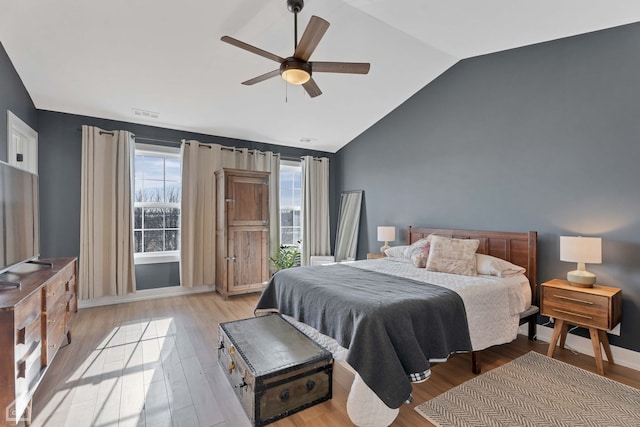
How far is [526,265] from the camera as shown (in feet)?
10.2

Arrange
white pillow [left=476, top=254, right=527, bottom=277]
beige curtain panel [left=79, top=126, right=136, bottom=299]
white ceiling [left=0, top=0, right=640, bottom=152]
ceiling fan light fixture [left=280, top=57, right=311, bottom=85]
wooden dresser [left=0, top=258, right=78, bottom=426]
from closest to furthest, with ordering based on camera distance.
Answer: wooden dresser [left=0, top=258, right=78, bottom=426] → ceiling fan light fixture [left=280, top=57, right=311, bottom=85] → white ceiling [left=0, top=0, right=640, bottom=152] → white pillow [left=476, top=254, right=527, bottom=277] → beige curtain panel [left=79, top=126, right=136, bottom=299]

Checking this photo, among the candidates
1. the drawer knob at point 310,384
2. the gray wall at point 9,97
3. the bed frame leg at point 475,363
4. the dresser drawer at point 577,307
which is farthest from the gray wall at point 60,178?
the dresser drawer at point 577,307

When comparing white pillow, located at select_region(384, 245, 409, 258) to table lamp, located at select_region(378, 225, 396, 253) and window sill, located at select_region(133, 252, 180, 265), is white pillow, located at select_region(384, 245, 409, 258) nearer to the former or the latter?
table lamp, located at select_region(378, 225, 396, 253)

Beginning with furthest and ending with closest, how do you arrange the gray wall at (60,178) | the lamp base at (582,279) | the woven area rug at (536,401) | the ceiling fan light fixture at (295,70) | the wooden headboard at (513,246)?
1. the gray wall at (60,178)
2. the wooden headboard at (513,246)
3. the lamp base at (582,279)
4. the ceiling fan light fixture at (295,70)
5. the woven area rug at (536,401)

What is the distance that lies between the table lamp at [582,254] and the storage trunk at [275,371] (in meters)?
2.22

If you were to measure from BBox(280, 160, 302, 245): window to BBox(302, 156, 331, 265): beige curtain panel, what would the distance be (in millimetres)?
170

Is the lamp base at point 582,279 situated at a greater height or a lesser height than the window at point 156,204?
lesser

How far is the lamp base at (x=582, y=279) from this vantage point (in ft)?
8.42

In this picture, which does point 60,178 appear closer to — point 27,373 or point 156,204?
point 156,204

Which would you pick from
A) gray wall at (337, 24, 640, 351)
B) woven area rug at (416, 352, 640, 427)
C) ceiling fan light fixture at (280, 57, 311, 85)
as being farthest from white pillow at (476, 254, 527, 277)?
ceiling fan light fixture at (280, 57, 311, 85)

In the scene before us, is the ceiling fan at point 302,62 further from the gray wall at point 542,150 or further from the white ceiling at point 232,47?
the gray wall at point 542,150

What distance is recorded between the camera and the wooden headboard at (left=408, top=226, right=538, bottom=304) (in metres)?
3.06

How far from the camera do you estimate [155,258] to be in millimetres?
4422

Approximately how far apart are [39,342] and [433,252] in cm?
335
